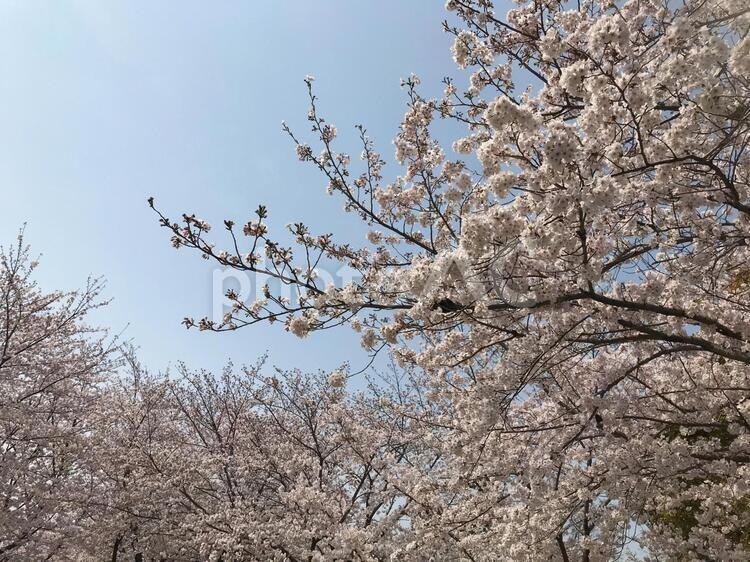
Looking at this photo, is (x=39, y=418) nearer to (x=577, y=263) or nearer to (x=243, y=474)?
(x=243, y=474)

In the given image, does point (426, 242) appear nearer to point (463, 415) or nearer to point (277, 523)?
point (463, 415)

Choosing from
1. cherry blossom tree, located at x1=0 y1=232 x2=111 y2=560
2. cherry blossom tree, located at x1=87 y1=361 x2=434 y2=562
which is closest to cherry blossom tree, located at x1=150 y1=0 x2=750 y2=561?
cherry blossom tree, located at x1=87 y1=361 x2=434 y2=562

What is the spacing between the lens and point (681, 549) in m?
7.52

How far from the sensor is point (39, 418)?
10.9 metres

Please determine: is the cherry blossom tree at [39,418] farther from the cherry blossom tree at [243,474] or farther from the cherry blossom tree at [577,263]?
the cherry blossom tree at [577,263]

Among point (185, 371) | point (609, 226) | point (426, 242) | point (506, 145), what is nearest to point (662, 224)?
point (609, 226)

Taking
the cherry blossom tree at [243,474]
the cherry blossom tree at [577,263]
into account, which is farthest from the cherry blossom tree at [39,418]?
the cherry blossom tree at [577,263]

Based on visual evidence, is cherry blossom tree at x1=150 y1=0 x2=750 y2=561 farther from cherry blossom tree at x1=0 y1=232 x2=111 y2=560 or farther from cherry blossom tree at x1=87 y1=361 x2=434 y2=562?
cherry blossom tree at x1=0 y1=232 x2=111 y2=560

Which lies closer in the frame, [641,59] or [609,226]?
[641,59]

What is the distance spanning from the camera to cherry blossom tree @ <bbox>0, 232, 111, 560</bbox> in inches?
389

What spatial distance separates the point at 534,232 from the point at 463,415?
4.10 m

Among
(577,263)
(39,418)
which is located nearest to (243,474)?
(39,418)

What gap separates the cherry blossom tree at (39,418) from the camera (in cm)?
989

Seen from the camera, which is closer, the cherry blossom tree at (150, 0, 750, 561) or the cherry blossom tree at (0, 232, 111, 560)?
the cherry blossom tree at (150, 0, 750, 561)
